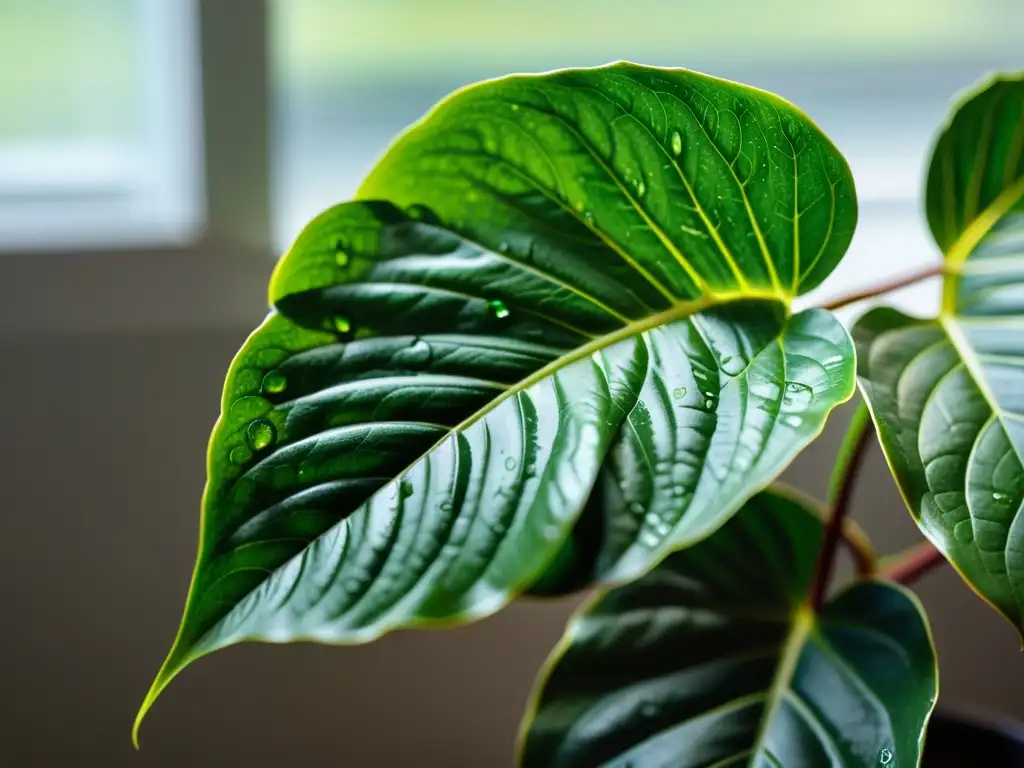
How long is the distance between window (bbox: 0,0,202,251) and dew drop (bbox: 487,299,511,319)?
0.40m

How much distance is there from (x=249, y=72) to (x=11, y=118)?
0.92 ft

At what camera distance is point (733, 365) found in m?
0.48

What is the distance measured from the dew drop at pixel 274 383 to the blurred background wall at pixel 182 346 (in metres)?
0.37

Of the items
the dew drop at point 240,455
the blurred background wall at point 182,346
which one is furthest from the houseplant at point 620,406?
the blurred background wall at point 182,346

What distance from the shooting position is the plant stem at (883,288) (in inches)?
21.5

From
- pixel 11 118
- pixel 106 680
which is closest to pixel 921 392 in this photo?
pixel 106 680

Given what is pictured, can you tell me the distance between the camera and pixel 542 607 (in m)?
0.91

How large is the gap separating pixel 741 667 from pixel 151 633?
0.52m

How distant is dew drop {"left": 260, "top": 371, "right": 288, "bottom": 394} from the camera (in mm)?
449

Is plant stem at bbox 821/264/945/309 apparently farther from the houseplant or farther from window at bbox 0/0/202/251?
window at bbox 0/0/202/251

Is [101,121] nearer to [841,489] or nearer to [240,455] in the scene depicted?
[240,455]

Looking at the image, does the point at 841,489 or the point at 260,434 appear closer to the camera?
the point at 260,434

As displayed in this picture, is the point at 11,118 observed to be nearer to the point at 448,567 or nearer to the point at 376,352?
the point at 376,352

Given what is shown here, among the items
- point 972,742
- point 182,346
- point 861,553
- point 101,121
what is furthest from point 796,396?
point 101,121
